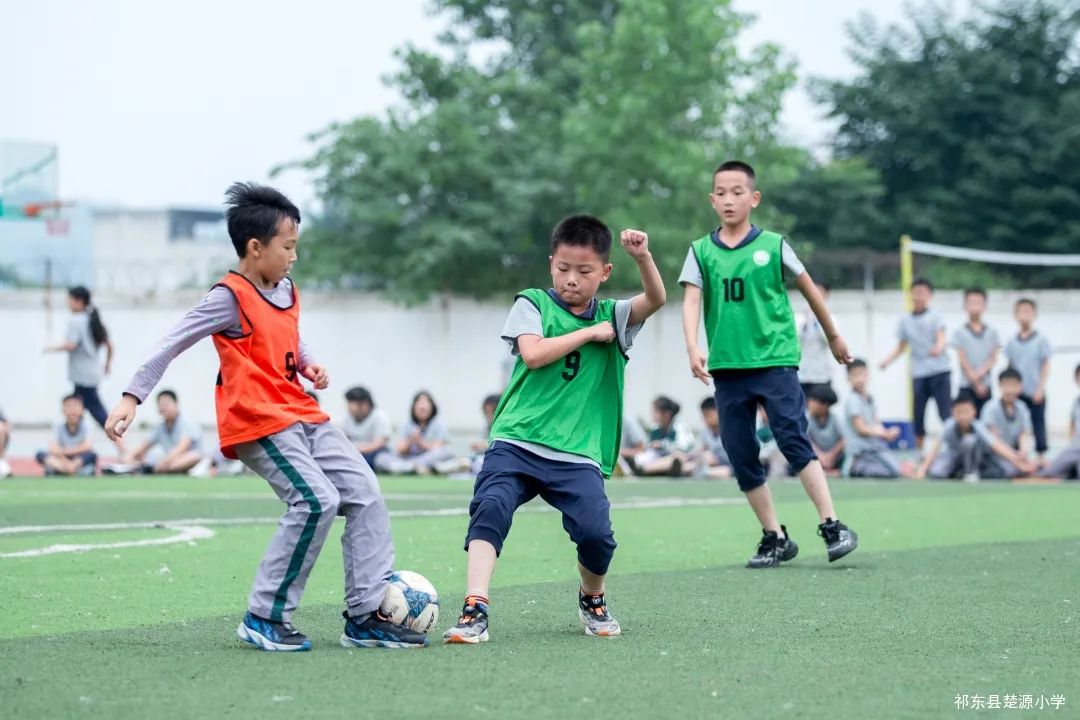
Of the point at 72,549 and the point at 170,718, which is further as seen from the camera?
the point at 72,549

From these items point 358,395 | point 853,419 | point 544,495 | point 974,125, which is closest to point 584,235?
point 544,495

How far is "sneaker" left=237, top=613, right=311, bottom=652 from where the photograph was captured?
5184 millimetres

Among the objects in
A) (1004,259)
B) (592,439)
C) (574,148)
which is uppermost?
(574,148)

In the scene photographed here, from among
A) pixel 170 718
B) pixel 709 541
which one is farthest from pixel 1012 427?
pixel 170 718

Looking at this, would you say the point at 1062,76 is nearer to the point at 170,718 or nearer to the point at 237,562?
the point at 237,562

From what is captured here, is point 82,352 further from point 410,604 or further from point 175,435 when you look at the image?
point 410,604

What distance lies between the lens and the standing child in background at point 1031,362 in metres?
17.4

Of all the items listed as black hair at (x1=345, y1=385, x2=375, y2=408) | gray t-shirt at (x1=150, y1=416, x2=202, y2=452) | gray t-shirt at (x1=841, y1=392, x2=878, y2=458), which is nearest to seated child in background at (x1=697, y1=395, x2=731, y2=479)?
gray t-shirt at (x1=841, y1=392, x2=878, y2=458)

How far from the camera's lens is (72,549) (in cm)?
848

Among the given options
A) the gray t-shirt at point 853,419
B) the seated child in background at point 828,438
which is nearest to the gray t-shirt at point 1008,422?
the gray t-shirt at point 853,419

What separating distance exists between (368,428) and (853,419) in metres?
5.49

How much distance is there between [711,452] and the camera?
17.3 metres

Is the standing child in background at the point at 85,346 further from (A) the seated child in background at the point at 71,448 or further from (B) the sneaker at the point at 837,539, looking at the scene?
(B) the sneaker at the point at 837,539

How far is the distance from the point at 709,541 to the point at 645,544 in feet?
1.48
